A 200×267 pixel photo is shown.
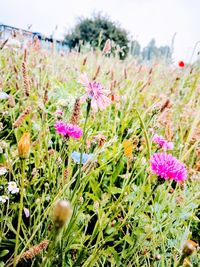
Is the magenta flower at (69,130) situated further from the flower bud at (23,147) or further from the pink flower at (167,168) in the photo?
the flower bud at (23,147)

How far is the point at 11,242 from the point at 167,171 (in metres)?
0.41

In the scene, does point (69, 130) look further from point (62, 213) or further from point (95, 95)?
point (62, 213)

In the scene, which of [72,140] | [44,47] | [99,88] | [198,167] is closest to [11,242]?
[72,140]

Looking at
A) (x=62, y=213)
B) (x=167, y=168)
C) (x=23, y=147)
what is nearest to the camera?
(x=62, y=213)

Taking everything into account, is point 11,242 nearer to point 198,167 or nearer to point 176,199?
point 176,199

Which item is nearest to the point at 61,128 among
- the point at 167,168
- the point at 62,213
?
the point at 167,168

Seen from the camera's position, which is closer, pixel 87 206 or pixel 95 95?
pixel 95 95

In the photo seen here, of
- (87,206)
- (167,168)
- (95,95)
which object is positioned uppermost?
(95,95)

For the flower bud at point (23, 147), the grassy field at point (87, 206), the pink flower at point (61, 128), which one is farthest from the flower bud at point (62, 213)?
the pink flower at point (61, 128)

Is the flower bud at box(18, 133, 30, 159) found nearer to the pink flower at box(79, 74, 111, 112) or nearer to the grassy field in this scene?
the grassy field

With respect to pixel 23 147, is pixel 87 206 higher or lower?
lower

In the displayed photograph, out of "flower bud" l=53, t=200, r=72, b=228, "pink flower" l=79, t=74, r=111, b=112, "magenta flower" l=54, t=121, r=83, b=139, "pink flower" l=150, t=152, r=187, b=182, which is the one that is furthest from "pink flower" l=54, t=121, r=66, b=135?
"flower bud" l=53, t=200, r=72, b=228

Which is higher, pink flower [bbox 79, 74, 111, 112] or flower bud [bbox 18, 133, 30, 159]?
pink flower [bbox 79, 74, 111, 112]

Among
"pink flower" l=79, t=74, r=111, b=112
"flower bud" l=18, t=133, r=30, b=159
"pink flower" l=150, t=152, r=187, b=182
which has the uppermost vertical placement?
"pink flower" l=79, t=74, r=111, b=112
